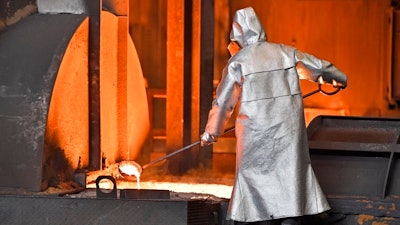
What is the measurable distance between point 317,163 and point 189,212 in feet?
3.83

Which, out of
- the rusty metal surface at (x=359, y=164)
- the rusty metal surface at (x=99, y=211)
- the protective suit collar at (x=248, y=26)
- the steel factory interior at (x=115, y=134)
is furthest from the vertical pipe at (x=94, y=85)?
the rusty metal surface at (x=359, y=164)

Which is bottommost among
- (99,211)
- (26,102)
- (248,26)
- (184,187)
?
(184,187)

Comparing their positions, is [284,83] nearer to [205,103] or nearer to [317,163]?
[317,163]

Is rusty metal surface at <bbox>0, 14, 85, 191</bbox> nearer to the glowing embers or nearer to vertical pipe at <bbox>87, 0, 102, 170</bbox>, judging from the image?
vertical pipe at <bbox>87, 0, 102, 170</bbox>

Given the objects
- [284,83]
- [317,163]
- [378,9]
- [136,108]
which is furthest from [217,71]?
[284,83]

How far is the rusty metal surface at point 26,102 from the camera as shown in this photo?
611 centimetres

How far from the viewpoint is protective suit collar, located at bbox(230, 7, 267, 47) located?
570cm

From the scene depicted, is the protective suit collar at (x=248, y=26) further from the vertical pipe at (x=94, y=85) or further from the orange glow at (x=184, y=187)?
the orange glow at (x=184, y=187)

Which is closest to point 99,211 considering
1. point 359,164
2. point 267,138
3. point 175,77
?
point 267,138

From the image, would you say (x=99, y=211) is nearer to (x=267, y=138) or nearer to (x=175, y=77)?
(x=267, y=138)

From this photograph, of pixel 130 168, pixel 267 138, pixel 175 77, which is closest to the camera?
pixel 267 138

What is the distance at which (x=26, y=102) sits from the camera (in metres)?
6.19

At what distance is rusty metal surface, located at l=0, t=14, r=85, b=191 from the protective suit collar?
127 cm

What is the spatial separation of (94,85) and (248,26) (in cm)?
150
